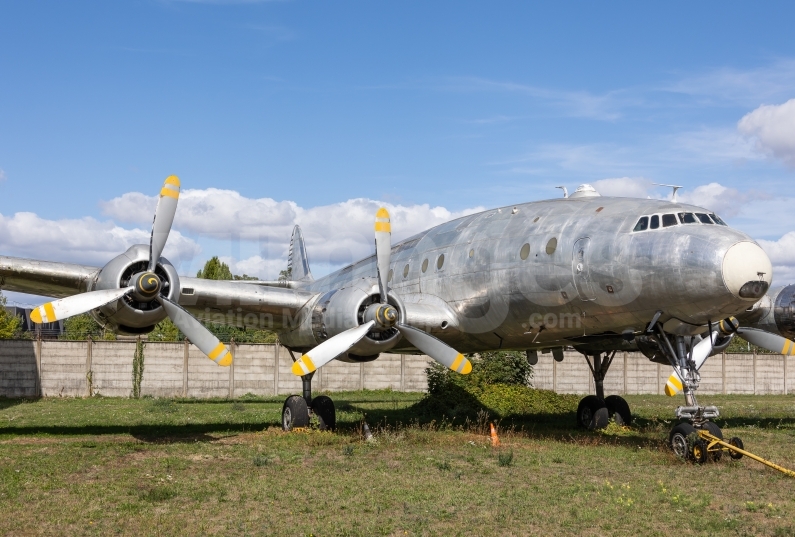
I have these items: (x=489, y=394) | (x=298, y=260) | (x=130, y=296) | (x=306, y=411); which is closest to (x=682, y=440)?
(x=306, y=411)

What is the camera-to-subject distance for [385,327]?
13.5 metres

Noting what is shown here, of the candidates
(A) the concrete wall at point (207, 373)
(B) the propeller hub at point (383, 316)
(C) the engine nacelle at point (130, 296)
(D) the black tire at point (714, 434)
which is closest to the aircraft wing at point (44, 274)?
(C) the engine nacelle at point (130, 296)

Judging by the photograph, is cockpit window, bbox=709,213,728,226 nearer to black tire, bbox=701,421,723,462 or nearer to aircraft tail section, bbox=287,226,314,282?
black tire, bbox=701,421,723,462

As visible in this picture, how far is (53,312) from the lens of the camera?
1209 centimetres

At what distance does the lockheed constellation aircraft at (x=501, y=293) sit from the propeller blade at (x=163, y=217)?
3 centimetres

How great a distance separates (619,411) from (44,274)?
42.6ft

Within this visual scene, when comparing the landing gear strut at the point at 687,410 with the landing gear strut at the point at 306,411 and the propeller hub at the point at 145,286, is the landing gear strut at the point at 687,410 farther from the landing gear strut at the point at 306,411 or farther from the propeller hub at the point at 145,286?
the propeller hub at the point at 145,286

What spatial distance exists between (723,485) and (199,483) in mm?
6870


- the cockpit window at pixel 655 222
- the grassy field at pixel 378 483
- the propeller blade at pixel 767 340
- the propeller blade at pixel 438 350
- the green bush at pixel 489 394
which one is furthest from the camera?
the green bush at pixel 489 394

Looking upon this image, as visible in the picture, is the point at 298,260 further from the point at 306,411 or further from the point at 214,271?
the point at 214,271

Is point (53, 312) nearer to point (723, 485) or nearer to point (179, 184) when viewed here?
point (179, 184)

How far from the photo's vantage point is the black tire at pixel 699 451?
447 inches

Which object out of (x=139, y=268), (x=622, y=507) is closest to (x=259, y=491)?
(x=622, y=507)

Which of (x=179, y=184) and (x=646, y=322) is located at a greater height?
(x=179, y=184)
